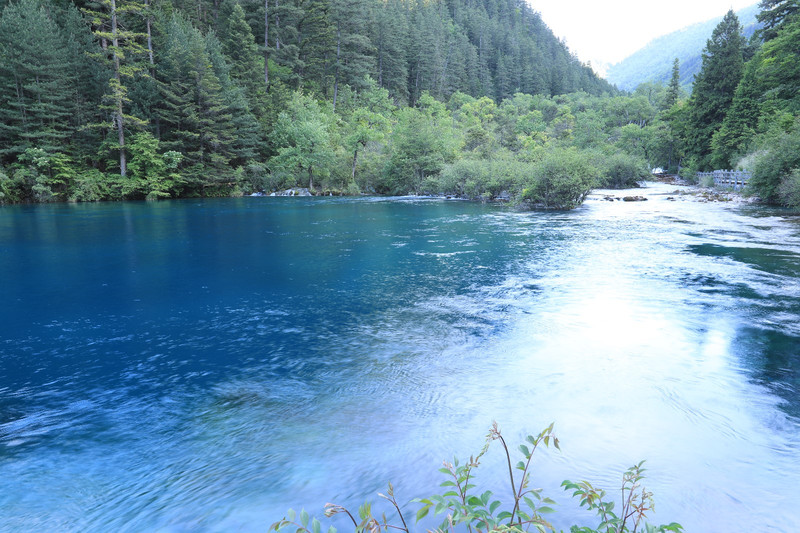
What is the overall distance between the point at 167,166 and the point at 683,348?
4053cm

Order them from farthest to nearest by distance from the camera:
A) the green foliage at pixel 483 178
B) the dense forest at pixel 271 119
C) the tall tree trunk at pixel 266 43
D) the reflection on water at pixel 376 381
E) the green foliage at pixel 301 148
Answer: the tall tree trunk at pixel 266 43
the green foliage at pixel 301 148
the dense forest at pixel 271 119
the green foliage at pixel 483 178
the reflection on water at pixel 376 381

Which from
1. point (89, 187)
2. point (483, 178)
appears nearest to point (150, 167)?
point (89, 187)

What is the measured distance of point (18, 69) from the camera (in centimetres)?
3441

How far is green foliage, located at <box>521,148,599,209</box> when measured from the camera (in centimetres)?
2619

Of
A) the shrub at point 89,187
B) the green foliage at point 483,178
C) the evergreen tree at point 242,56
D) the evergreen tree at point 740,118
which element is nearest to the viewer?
the green foliage at point 483,178

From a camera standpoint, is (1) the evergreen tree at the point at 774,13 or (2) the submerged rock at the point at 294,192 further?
(2) the submerged rock at the point at 294,192

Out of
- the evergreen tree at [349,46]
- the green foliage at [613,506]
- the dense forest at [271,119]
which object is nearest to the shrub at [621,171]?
the dense forest at [271,119]

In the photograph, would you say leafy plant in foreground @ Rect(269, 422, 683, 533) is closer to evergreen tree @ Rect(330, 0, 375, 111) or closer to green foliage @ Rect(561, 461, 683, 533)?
green foliage @ Rect(561, 461, 683, 533)

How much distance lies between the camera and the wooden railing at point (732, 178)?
31578 mm

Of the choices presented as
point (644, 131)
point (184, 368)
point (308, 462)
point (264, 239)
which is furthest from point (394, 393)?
point (644, 131)

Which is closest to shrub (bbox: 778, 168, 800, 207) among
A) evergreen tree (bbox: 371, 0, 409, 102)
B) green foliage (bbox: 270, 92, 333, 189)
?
green foliage (bbox: 270, 92, 333, 189)

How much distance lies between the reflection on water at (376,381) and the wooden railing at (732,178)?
22.0 meters

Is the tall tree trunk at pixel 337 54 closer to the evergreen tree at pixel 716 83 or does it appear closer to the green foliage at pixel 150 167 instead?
the green foliage at pixel 150 167

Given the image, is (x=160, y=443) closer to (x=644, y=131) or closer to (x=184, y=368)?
(x=184, y=368)
